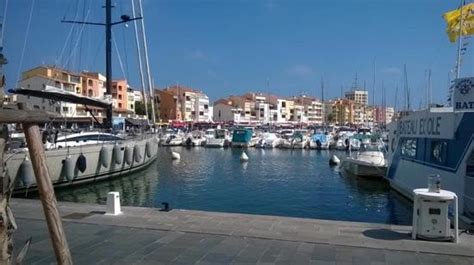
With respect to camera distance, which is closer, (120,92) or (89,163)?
(89,163)

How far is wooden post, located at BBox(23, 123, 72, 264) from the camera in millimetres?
3635

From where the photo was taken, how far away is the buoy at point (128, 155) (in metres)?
31.9

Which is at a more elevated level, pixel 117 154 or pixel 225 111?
pixel 225 111

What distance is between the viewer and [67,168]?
24266 mm

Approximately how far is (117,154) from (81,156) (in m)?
4.75

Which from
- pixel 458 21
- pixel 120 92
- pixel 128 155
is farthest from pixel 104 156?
pixel 120 92

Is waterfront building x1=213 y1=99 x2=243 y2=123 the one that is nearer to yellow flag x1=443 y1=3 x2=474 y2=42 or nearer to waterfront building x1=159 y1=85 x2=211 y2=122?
waterfront building x1=159 y1=85 x2=211 y2=122

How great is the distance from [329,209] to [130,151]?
1618cm

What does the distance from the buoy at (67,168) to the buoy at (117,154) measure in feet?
16.9

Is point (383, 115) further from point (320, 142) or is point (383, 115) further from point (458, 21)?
point (458, 21)

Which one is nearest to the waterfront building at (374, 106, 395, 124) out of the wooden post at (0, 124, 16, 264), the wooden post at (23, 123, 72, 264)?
the wooden post at (23, 123, 72, 264)

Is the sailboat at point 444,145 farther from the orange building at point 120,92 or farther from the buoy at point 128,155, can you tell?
the orange building at point 120,92

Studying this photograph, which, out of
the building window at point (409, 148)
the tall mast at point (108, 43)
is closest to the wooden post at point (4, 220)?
the building window at point (409, 148)

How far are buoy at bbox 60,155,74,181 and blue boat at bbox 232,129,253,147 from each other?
52.7m
